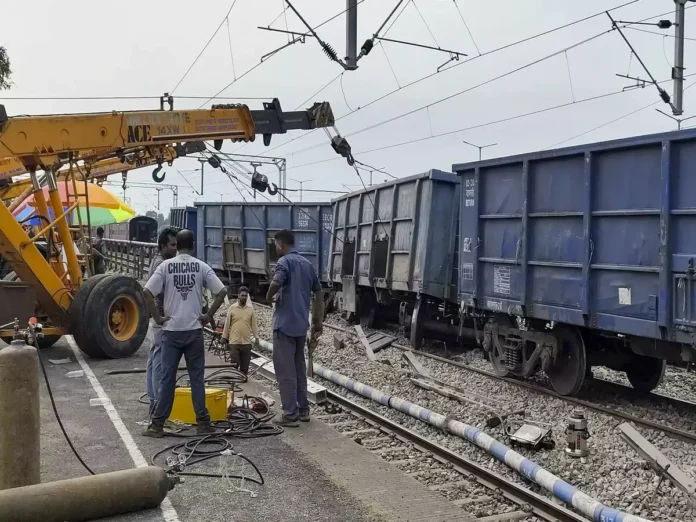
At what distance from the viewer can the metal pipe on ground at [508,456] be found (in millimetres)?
4570

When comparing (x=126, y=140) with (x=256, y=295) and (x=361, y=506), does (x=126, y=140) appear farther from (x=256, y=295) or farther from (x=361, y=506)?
(x=256, y=295)

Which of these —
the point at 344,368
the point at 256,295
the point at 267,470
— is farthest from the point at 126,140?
the point at 256,295

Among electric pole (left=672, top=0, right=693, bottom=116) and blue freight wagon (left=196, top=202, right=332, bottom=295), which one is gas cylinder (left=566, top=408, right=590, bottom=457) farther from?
blue freight wagon (left=196, top=202, right=332, bottom=295)

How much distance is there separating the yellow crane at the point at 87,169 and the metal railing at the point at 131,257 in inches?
339

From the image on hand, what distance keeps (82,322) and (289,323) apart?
13.2 feet

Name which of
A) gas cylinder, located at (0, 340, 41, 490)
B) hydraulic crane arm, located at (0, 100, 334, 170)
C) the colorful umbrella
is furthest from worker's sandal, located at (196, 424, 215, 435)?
the colorful umbrella

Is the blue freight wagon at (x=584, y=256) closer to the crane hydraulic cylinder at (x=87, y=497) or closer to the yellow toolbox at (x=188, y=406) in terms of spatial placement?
the yellow toolbox at (x=188, y=406)

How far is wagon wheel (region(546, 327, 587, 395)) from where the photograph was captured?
8.31 meters

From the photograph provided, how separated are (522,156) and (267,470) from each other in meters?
5.43

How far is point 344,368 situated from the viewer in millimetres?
10469

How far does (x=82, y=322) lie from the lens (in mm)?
9203

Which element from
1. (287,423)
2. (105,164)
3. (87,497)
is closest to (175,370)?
(287,423)

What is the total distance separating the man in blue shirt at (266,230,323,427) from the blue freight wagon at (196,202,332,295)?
1047cm

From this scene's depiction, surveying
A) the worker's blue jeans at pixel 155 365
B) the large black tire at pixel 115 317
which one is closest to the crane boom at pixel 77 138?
the large black tire at pixel 115 317
